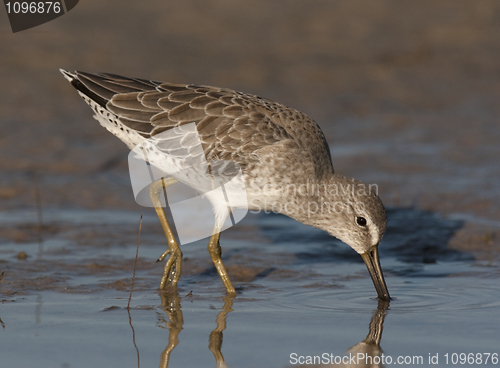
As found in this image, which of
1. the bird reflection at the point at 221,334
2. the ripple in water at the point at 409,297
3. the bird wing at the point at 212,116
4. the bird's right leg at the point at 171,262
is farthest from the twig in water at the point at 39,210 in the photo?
the ripple in water at the point at 409,297

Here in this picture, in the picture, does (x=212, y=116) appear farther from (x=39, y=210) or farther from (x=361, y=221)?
(x=39, y=210)

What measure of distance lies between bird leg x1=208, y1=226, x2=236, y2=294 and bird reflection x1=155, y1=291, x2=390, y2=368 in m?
0.29

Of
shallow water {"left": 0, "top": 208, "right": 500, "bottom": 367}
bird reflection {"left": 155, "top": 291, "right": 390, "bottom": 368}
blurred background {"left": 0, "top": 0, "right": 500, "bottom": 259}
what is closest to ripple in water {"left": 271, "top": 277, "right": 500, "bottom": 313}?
shallow water {"left": 0, "top": 208, "right": 500, "bottom": 367}

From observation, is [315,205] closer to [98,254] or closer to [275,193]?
[275,193]

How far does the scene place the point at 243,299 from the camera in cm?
577

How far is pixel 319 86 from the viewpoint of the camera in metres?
12.1

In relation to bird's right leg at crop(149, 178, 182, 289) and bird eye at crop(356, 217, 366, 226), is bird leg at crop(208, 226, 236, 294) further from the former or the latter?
bird eye at crop(356, 217, 366, 226)

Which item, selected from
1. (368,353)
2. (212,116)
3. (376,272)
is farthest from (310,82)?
(368,353)

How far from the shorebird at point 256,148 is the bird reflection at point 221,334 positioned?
52cm

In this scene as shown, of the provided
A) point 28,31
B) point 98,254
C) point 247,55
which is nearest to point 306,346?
point 98,254

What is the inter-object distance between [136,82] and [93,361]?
10.0 feet

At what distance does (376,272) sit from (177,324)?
187cm

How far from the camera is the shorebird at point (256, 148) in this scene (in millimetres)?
6180

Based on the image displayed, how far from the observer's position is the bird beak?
583cm
